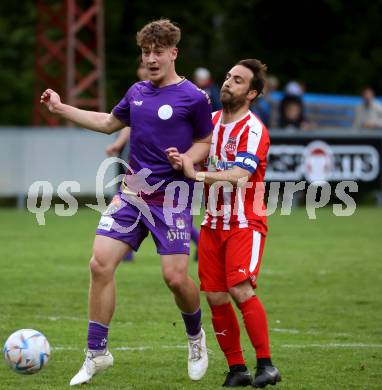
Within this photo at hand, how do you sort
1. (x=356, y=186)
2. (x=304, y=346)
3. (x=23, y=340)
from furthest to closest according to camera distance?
1. (x=356, y=186)
2. (x=304, y=346)
3. (x=23, y=340)

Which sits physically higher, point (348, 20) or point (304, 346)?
point (348, 20)

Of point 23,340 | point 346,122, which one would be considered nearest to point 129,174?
point 23,340

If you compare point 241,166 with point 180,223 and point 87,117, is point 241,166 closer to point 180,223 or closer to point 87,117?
point 180,223

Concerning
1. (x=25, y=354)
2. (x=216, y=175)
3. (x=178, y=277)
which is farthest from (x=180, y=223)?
(x=25, y=354)

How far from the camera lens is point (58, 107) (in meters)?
7.56

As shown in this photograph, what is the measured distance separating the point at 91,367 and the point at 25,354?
471 mm

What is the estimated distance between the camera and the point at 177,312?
10062mm

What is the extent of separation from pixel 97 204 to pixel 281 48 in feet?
40.7

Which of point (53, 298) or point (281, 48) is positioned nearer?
point (53, 298)

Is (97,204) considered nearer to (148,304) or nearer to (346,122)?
(346,122)

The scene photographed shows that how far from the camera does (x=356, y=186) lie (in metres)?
22.1

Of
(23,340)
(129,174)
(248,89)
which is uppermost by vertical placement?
(248,89)

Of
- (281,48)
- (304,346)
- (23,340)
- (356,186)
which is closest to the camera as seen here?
(23,340)

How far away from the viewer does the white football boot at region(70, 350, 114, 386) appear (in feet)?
23.1
